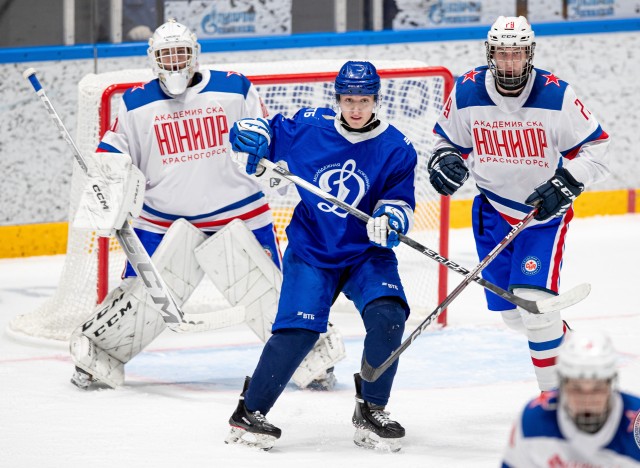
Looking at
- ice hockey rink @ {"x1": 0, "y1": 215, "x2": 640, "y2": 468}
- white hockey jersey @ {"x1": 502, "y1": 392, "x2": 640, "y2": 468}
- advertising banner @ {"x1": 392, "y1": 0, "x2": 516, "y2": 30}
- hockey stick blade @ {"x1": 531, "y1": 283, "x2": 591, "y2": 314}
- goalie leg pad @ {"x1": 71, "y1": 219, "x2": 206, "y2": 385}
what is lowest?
ice hockey rink @ {"x1": 0, "y1": 215, "x2": 640, "y2": 468}

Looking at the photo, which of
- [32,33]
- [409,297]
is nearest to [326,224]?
[409,297]

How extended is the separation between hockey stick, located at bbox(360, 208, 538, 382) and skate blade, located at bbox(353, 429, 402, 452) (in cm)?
16

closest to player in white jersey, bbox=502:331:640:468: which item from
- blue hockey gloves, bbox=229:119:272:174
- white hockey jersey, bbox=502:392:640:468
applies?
white hockey jersey, bbox=502:392:640:468

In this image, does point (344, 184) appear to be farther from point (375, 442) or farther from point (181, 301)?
point (181, 301)

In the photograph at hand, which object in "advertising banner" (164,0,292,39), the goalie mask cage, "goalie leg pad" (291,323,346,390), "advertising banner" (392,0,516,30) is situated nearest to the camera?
"goalie leg pad" (291,323,346,390)

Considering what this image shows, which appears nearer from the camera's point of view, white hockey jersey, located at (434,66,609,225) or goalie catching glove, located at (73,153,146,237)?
white hockey jersey, located at (434,66,609,225)

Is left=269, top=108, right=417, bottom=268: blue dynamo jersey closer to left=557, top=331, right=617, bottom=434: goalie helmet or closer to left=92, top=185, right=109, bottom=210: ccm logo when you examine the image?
left=92, top=185, right=109, bottom=210: ccm logo

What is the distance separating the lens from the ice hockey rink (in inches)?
144

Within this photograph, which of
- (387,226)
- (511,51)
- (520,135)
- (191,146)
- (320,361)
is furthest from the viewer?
(191,146)

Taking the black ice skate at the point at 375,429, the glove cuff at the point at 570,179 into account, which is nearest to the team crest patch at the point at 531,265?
the glove cuff at the point at 570,179

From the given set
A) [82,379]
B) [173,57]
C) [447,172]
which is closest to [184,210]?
[173,57]

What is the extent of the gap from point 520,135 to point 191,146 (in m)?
1.12

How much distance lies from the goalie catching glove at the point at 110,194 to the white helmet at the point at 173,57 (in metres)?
0.30

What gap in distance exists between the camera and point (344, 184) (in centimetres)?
371
